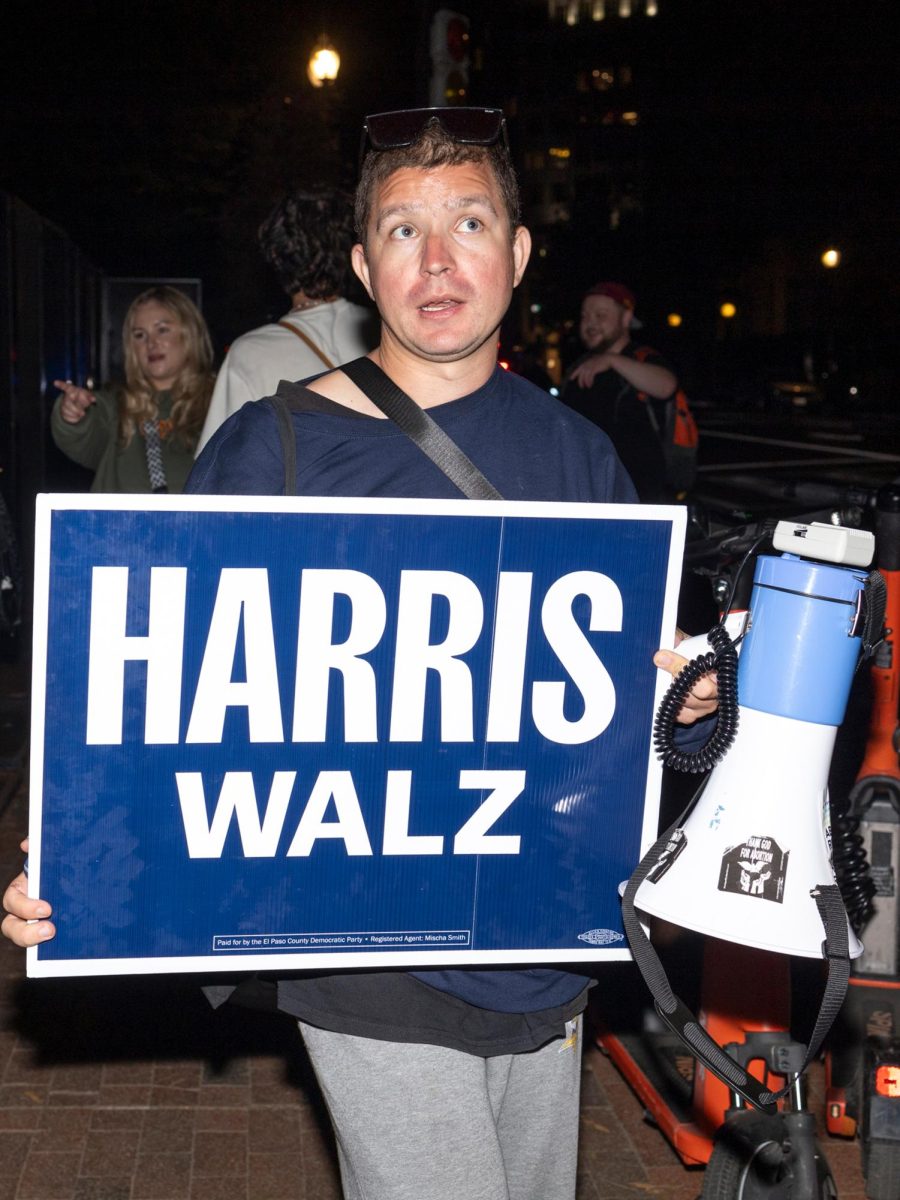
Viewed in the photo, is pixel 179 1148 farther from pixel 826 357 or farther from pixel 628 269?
pixel 628 269

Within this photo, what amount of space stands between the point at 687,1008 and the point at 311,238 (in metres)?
3.22

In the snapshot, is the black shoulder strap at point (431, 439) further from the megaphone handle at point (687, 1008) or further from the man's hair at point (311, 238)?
the man's hair at point (311, 238)

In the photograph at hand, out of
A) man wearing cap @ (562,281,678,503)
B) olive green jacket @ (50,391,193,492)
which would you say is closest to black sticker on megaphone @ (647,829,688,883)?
olive green jacket @ (50,391,193,492)

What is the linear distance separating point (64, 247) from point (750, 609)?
34.0 feet

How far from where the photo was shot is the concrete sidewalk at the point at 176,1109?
384 cm

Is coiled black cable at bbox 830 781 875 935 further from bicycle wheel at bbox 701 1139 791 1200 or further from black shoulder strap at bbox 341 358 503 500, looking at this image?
black shoulder strap at bbox 341 358 503 500

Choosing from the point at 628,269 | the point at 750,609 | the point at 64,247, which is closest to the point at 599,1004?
the point at 750,609

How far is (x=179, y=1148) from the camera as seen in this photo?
13.1ft

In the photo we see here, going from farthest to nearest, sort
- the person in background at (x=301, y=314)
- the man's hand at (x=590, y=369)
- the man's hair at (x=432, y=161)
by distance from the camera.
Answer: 1. the man's hand at (x=590, y=369)
2. the person in background at (x=301, y=314)
3. the man's hair at (x=432, y=161)

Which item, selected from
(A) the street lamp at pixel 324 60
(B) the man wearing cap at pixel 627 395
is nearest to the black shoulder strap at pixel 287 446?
(B) the man wearing cap at pixel 627 395

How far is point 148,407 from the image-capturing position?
18.9 feet

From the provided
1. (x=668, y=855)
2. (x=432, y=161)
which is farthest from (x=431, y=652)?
(x=432, y=161)

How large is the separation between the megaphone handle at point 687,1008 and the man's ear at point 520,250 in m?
0.96

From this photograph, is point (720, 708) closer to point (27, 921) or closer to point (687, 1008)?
point (687, 1008)
